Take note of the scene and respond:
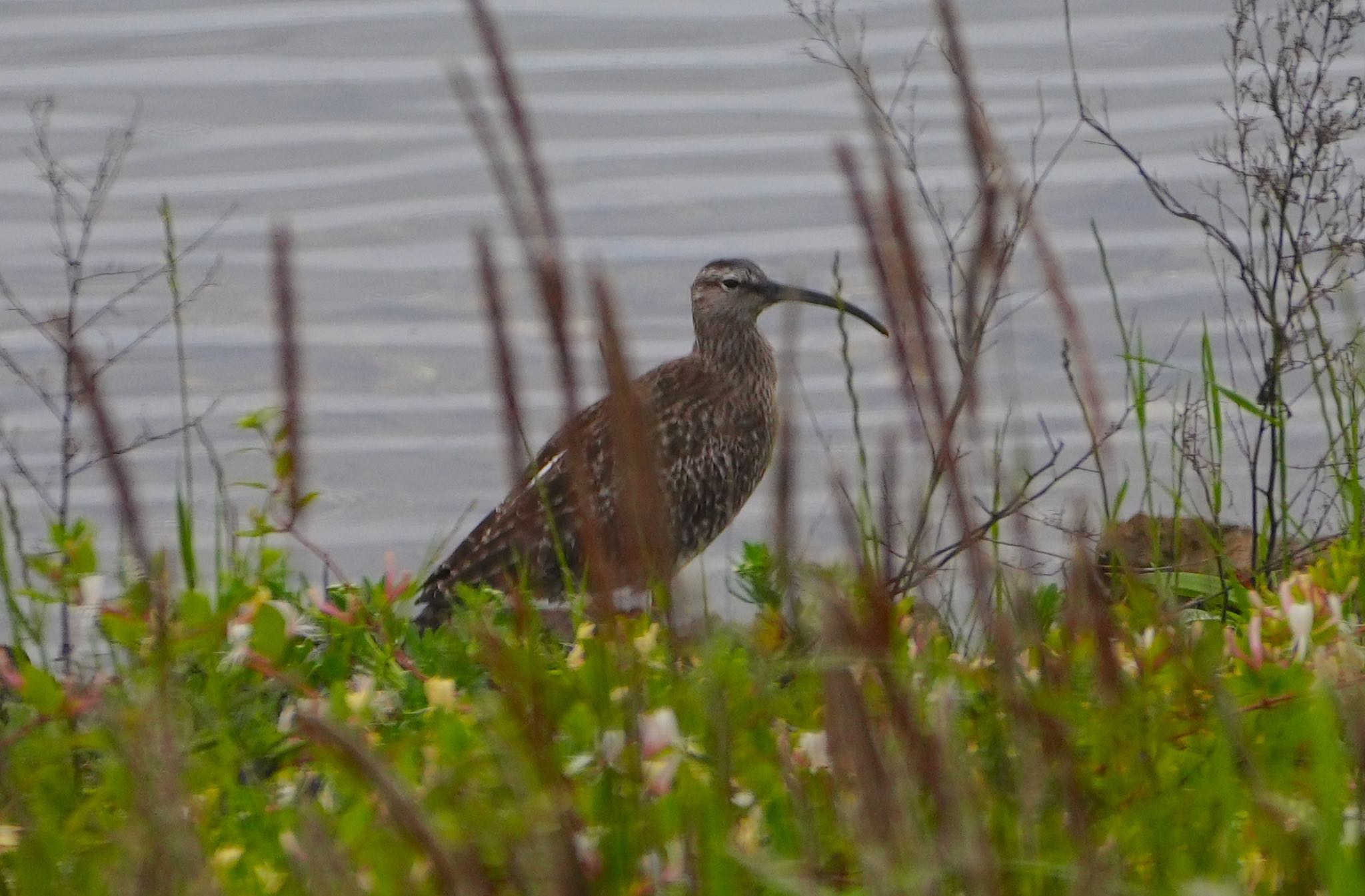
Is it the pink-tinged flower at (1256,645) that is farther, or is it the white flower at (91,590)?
the white flower at (91,590)

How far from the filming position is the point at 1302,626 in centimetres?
249

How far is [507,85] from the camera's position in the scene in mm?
1477

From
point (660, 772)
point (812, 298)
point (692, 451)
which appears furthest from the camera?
point (812, 298)

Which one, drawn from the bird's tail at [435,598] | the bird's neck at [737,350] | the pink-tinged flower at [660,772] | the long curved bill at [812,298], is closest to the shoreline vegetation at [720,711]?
the pink-tinged flower at [660,772]

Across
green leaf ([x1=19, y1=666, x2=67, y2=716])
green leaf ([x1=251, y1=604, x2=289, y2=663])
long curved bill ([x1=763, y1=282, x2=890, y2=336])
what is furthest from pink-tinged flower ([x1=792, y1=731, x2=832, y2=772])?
long curved bill ([x1=763, y1=282, x2=890, y2=336])

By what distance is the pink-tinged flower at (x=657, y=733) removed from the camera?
1938 mm

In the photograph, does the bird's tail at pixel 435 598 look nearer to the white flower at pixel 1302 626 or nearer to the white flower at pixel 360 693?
the white flower at pixel 360 693

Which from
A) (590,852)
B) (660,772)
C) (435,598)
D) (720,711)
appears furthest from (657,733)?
(435,598)

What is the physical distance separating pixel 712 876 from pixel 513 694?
0.23 m

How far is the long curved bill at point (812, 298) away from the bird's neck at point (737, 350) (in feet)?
0.49

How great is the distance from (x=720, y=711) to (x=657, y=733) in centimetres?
53

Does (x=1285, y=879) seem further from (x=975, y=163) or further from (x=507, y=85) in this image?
(x=507, y=85)

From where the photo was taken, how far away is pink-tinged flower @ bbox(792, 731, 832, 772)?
222 cm

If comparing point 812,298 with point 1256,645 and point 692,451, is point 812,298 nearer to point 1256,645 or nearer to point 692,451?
point 692,451
